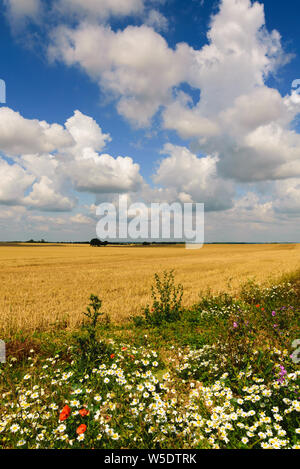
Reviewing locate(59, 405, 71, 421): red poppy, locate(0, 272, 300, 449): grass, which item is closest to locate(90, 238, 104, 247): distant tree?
locate(0, 272, 300, 449): grass

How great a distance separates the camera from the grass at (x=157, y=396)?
9.87 ft

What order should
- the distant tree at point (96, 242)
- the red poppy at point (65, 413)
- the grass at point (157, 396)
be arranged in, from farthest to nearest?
the distant tree at point (96, 242) → the red poppy at point (65, 413) → the grass at point (157, 396)

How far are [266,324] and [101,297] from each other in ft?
26.1

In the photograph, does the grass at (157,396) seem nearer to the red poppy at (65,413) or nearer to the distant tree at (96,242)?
the red poppy at (65,413)

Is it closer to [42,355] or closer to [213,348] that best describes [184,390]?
[213,348]

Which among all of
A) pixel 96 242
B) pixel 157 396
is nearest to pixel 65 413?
pixel 157 396

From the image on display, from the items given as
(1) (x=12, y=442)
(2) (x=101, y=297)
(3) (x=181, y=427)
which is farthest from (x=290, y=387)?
(2) (x=101, y=297)

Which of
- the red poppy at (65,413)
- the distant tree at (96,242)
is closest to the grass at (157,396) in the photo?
the red poppy at (65,413)

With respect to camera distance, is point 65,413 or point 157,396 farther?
point 157,396

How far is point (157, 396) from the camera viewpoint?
3.62 meters

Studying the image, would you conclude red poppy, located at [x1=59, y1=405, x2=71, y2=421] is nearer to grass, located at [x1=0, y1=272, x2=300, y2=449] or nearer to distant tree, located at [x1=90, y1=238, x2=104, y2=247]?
grass, located at [x1=0, y1=272, x2=300, y2=449]

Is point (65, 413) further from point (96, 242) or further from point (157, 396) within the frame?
point (96, 242)

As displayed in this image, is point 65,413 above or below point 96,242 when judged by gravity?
below

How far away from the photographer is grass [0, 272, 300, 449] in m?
3.01
